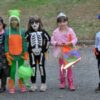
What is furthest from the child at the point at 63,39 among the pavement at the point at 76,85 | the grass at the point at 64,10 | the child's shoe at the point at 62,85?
the grass at the point at 64,10

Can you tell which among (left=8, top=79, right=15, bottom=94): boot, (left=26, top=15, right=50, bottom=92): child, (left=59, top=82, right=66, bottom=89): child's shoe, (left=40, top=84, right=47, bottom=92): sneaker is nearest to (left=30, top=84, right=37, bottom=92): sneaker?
(left=26, top=15, right=50, bottom=92): child

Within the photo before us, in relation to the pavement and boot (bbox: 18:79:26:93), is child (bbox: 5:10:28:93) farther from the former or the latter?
the pavement

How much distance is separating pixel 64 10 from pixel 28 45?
9.94m

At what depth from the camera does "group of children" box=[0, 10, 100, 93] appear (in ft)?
29.7

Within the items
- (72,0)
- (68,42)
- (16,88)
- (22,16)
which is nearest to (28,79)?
(16,88)

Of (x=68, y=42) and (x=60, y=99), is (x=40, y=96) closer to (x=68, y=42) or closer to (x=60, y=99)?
(x=60, y=99)

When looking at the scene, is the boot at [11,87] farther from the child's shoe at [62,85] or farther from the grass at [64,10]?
the grass at [64,10]

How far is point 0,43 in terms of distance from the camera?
9.11 meters

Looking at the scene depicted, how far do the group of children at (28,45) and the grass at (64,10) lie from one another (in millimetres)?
7625

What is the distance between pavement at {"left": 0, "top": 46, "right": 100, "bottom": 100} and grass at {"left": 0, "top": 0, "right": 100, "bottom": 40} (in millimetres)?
5061

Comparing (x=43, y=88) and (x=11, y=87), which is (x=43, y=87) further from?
(x=11, y=87)

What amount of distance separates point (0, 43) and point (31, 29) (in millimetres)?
623

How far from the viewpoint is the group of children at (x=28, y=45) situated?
9047 mm

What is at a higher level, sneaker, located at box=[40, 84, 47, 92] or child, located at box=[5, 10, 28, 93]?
child, located at box=[5, 10, 28, 93]
